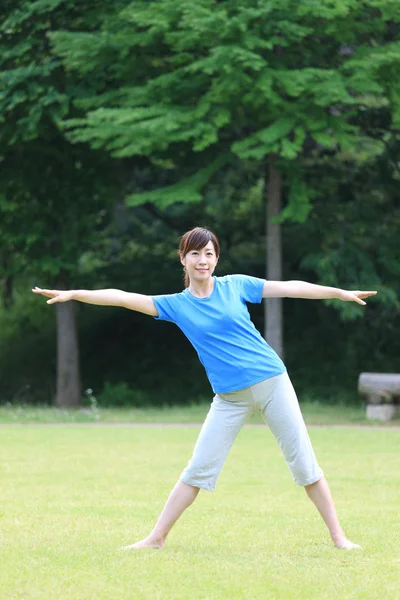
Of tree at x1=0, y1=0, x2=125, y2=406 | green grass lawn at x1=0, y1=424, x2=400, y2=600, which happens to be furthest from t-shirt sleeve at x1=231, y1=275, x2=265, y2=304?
tree at x1=0, y1=0, x2=125, y2=406

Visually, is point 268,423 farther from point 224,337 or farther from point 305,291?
point 305,291

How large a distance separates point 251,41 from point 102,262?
46.4ft

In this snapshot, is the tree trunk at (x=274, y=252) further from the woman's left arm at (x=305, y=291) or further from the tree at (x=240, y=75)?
the woman's left arm at (x=305, y=291)

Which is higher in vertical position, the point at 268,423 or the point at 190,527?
the point at 268,423

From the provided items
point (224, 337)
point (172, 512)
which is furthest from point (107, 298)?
point (172, 512)

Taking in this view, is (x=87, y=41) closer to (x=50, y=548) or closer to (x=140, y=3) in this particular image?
(x=140, y=3)

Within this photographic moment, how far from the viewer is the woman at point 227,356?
6.46m

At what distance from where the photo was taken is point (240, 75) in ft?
59.0

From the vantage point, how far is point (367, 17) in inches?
758

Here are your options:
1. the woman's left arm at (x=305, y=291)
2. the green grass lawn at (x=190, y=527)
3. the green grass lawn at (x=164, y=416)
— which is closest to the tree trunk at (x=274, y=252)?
the green grass lawn at (x=164, y=416)

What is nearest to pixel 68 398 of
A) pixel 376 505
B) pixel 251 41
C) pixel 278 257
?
pixel 278 257

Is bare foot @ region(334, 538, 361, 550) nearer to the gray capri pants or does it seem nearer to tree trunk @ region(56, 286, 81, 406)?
the gray capri pants

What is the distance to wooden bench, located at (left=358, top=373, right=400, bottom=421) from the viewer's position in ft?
59.0

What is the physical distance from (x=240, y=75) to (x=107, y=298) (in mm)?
12087
